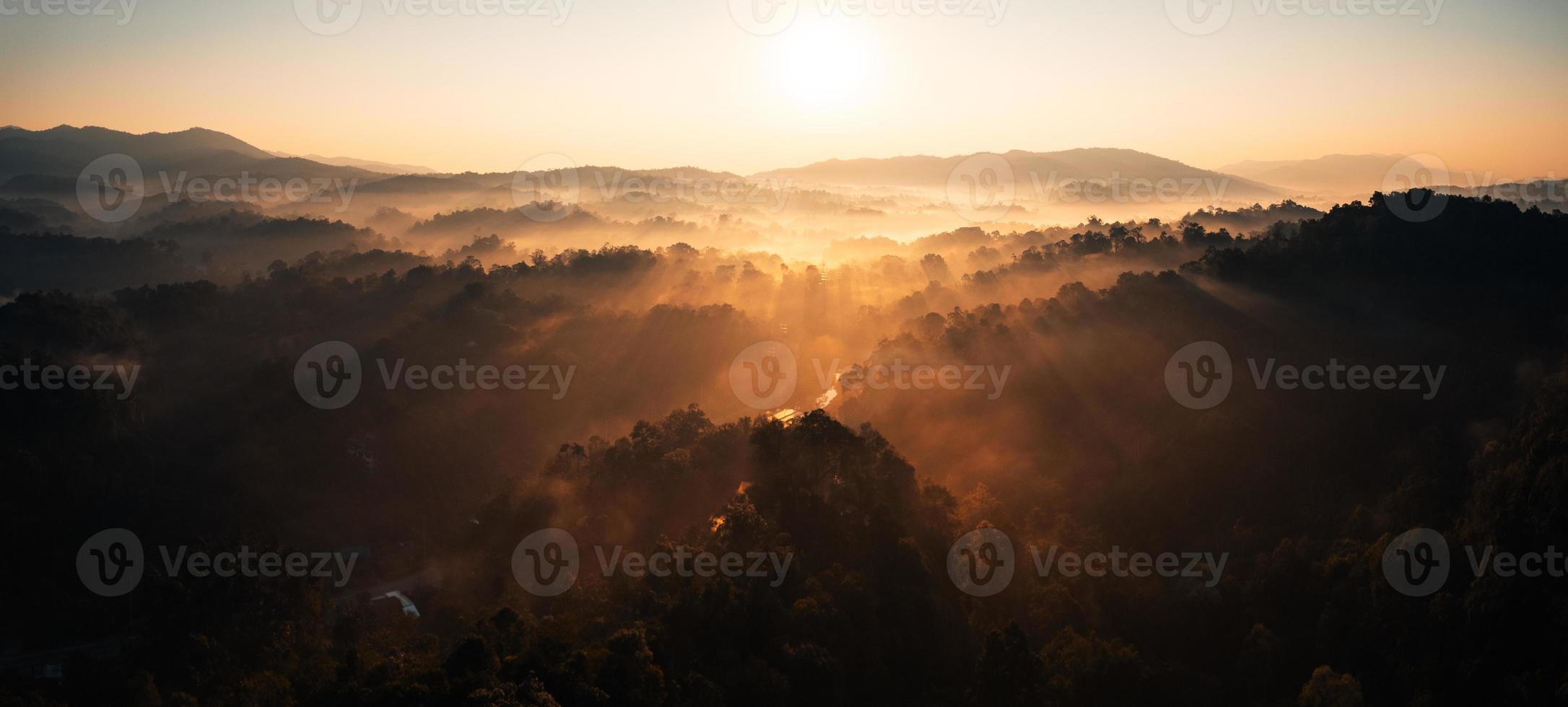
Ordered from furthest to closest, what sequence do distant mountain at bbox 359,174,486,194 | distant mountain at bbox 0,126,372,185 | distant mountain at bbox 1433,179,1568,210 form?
distant mountain at bbox 359,174,486,194
distant mountain at bbox 0,126,372,185
distant mountain at bbox 1433,179,1568,210

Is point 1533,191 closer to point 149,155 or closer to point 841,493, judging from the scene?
point 841,493

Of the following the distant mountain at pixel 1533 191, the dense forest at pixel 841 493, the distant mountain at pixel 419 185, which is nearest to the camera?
the dense forest at pixel 841 493

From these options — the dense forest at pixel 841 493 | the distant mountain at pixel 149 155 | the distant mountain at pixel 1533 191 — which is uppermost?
the distant mountain at pixel 149 155

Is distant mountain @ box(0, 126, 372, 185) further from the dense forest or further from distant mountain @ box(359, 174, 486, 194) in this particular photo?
the dense forest

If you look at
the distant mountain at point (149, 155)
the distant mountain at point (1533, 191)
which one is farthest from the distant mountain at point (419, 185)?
the distant mountain at point (1533, 191)

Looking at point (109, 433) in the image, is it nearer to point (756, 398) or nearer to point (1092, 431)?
point (756, 398)

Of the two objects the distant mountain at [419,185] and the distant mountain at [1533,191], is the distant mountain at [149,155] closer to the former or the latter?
the distant mountain at [419,185]

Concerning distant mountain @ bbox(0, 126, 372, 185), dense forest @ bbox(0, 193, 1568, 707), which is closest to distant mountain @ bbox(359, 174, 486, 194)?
distant mountain @ bbox(0, 126, 372, 185)

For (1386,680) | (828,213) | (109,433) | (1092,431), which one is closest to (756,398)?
(1092,431)

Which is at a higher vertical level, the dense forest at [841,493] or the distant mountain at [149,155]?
the distant mountain at [149,155]
